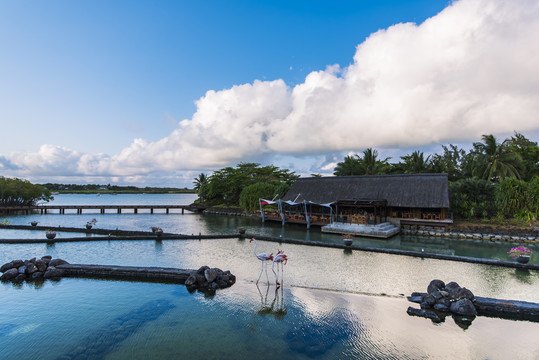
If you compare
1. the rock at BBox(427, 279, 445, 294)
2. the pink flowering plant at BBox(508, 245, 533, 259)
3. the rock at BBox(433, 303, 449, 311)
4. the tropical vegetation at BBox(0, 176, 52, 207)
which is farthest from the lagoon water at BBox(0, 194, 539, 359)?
the tropical vegetation at BBox(0, 176, 52, 207)

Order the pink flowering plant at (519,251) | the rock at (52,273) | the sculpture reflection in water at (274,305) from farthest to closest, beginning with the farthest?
the pink flowering plant at (519,251)
the rock at (52,273)
the sculpture reflection in water at (274,305)

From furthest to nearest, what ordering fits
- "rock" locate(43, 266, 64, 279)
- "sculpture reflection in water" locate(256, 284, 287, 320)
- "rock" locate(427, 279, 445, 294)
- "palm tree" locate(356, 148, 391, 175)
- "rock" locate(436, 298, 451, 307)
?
"palm tree" locate(356, 148, 391, 175), "rock" locate(43, 266, 64, 279), "rock" locate(427, 279, 445, 294), "rock" locate(436, 298, 451, 307), "sculpture reflection in water" locate(256, 284, 287, 320)

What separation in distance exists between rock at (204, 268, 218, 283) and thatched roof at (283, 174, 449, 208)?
1768cm

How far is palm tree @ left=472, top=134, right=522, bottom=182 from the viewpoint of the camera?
26891 mm

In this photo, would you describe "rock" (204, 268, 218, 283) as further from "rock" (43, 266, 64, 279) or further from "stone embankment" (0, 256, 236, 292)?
"rock" (43, 266, 64, 279)

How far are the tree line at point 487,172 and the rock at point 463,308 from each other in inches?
751

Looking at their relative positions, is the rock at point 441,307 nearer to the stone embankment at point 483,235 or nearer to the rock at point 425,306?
the rock at point 425,306

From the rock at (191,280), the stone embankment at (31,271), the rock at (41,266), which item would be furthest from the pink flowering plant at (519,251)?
the rock at (41,266)

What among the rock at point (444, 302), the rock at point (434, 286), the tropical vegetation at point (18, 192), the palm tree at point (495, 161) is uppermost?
the palm tree at point (495, 161)

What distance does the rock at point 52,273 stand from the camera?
10.4m

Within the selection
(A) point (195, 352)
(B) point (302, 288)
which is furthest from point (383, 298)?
(A) point (195, 352)

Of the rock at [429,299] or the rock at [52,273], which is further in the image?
the rock at [52,273]

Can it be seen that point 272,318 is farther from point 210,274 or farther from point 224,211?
point 224,211

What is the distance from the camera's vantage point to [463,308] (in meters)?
7.57
